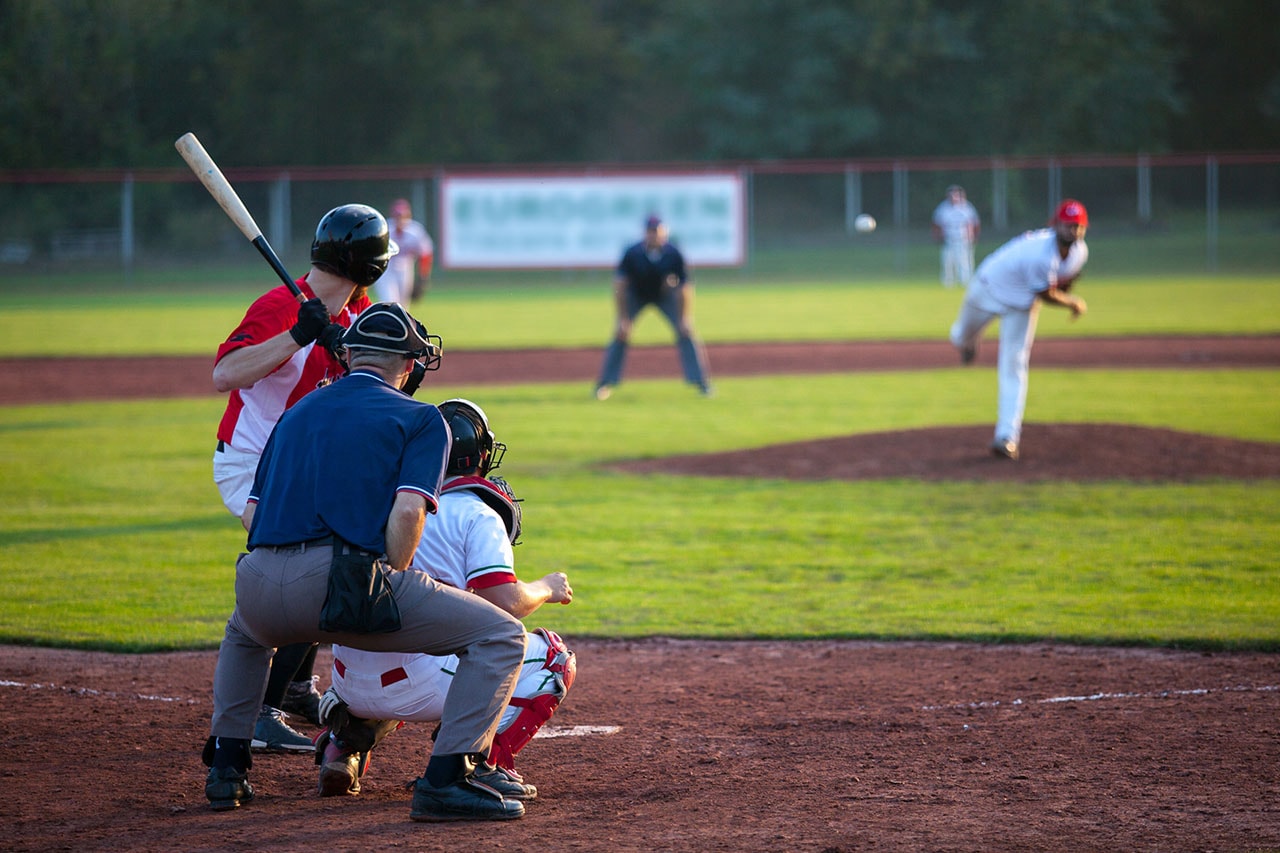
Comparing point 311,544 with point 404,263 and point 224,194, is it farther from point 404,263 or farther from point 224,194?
point 404,263

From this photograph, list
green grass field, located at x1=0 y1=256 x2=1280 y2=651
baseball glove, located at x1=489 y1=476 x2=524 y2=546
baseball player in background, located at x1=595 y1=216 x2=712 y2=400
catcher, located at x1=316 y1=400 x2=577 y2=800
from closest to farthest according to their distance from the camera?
catcher, located at x1=316 y1=400 x2=577 y2=800, baseball glove, located at x1=489 y1=476 x2=524 y2=546, green grass field, located at x1=0 y1=256 x2=1280 y2=651, baseball player in background, located at x1=595 y1=216 x2=712 y2=400

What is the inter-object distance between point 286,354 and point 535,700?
1.67m

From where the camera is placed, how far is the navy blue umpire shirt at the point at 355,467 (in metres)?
4.43

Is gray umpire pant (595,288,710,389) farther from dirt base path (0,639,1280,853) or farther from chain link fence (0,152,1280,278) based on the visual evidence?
chain link fence (0,152,1280,278)

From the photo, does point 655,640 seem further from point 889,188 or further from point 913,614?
point 889,188

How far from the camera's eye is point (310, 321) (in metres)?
5.17

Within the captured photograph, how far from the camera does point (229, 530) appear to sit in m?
10.5

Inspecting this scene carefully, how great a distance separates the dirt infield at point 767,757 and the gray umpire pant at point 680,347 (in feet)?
32.6

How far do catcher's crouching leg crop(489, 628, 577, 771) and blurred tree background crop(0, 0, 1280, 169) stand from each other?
46922 mm

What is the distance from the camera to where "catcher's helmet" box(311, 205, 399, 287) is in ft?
17.9

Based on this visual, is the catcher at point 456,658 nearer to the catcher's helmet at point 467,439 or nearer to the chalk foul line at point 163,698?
the catcher's helmet at point 467,439

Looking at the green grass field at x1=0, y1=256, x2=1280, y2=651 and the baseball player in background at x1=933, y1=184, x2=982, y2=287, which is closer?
the green grass field at x1=0, y1=256, x2=1280, y2=651

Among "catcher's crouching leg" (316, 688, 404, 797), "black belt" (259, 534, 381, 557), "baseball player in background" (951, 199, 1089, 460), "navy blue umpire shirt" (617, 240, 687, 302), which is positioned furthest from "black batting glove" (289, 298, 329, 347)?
"navy blue umpire shirt" (617, 240, 687, 302)

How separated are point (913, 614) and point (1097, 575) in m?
1.62
